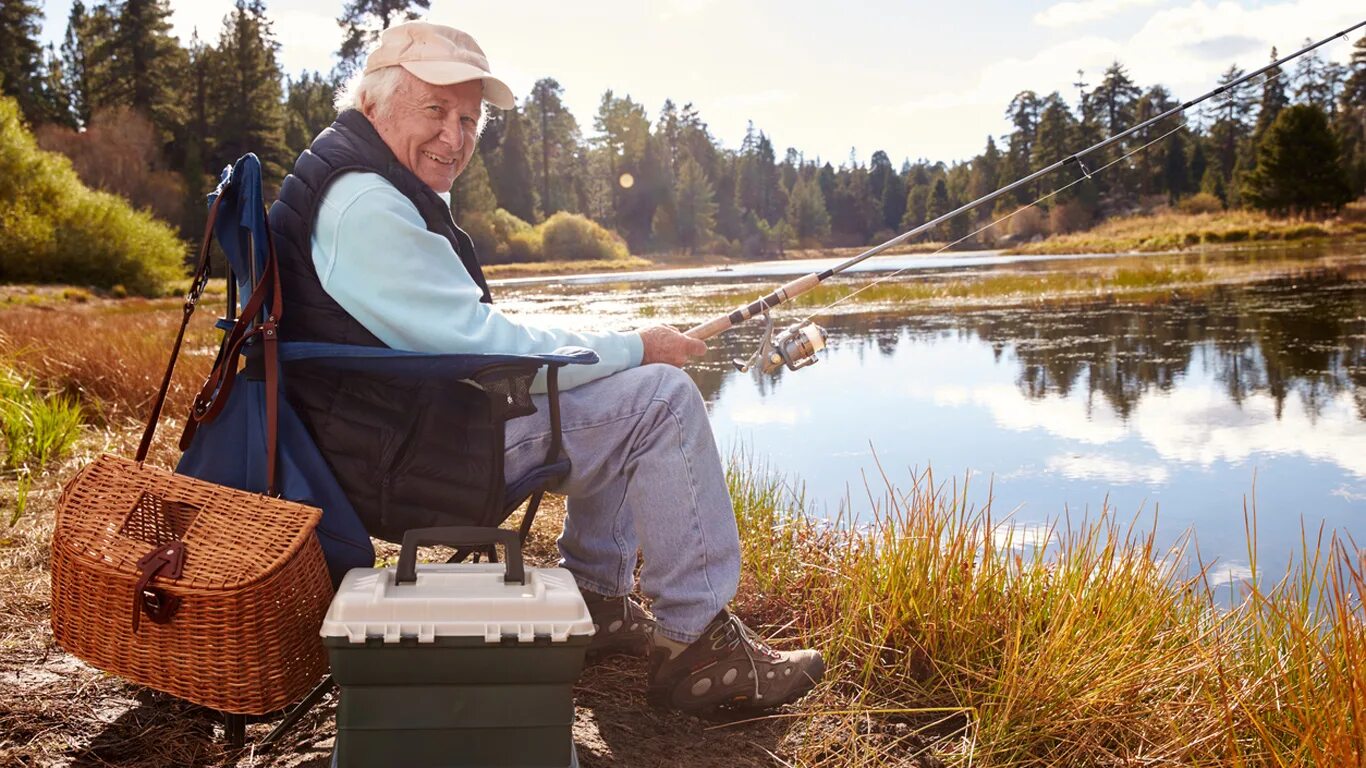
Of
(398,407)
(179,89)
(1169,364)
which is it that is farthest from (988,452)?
(179,89)

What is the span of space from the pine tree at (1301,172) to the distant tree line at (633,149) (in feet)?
0.22

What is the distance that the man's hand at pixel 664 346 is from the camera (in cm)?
221

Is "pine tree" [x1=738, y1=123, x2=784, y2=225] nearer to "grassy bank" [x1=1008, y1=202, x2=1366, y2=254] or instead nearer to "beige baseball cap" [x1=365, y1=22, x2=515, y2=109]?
"grassy bank" [x1=1008, y1=202, x2=1366, y2=254]

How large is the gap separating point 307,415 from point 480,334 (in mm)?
347

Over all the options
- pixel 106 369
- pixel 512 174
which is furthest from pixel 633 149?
pixel 106 369

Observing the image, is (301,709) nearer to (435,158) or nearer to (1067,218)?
(435,158)

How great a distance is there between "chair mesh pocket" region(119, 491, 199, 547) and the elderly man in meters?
0.29

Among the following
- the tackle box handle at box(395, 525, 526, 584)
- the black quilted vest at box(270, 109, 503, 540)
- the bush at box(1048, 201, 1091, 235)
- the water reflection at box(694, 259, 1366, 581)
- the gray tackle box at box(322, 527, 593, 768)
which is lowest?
the water reflection at box(694, 259, 1366, 581)

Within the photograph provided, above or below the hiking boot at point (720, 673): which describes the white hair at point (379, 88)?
above

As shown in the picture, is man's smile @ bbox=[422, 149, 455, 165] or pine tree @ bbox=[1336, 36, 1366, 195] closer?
man's smile @ bbox=[422, 149, 455, 165]

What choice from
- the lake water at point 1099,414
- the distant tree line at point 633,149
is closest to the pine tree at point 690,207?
the distant tree line at point 633,149

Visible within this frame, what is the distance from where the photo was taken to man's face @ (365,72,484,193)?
2.09 metres

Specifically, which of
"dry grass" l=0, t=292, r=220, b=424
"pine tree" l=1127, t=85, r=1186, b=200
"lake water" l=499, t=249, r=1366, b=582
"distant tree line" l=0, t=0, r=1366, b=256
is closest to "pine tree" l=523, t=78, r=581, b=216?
"distant tree line" l=0, t=0, r=1366, b=256

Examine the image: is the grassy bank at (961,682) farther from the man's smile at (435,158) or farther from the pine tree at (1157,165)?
the pine tree at (1157,165)
